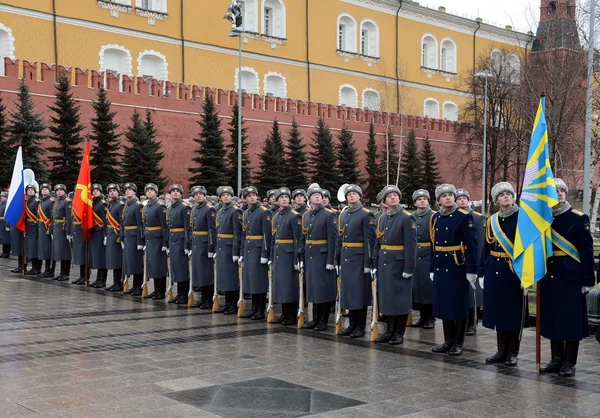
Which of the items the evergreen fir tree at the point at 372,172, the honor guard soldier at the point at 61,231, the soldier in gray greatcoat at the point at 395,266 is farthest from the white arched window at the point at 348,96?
the soldier in gray greatcoat at the point at 395,266

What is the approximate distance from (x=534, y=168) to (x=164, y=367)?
3939mm

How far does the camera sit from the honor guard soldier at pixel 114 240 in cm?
1403

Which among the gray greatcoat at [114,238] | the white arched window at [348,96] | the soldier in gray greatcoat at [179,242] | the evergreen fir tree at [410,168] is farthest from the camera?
the white arched window at [348,96]

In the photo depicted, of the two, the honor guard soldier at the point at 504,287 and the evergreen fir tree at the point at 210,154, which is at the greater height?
the evergreen fir tree at the point at 210,154

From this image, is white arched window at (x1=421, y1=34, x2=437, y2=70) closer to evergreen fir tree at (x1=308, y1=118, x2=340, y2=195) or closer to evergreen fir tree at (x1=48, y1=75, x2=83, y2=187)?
evergreen fir tree at (x1=308, y1=118, x2=340, y2=195)

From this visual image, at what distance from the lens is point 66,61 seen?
110 feet

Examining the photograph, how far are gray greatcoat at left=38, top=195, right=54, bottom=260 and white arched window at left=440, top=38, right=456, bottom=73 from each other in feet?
135

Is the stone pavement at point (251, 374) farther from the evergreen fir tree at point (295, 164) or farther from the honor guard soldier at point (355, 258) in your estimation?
the evergreen fir tree at point (295, 164)

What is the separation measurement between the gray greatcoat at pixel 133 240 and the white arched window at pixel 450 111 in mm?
42537

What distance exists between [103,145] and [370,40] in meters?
24.8

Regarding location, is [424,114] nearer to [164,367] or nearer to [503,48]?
[503,48]

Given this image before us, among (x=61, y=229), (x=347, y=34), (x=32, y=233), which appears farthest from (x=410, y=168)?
(x=61, y=229)

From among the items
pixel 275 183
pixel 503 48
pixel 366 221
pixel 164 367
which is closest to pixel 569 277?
pixel 366 221

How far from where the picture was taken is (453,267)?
8.58m
